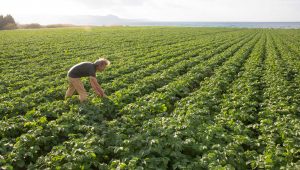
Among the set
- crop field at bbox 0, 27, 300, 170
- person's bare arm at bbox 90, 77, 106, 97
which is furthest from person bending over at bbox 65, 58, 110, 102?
crop field at bbox 0, 27, 300, 170

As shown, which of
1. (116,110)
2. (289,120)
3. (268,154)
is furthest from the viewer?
(116,110)

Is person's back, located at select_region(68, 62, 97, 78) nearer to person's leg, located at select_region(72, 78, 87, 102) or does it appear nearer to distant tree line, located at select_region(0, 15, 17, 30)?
person's leg, located at select_region(72, 78, 87, 102)

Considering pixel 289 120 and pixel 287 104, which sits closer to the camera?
pixel 289 120

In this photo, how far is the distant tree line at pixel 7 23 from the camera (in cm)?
8565

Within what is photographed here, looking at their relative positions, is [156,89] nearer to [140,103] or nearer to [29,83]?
[140,103]

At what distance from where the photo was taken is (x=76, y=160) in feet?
19.9

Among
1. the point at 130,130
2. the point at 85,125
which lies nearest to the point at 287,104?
the point at 130,130

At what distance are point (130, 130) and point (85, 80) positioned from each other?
6.37m

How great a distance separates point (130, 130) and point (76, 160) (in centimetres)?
203

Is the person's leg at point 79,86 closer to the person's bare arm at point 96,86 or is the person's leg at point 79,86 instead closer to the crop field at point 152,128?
the crop field at point 152,128

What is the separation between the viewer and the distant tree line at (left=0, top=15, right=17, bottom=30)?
281 feet

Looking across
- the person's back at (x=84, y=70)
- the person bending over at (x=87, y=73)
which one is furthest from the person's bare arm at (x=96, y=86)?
the person's back at (x=84, y=70)

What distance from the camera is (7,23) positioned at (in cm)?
8694

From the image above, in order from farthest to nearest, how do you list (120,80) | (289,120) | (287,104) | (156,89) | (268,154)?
(120,80), (156,89), (287,104), (289,120), (268,154)
